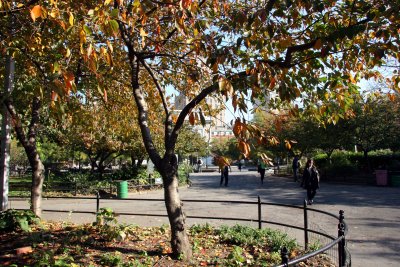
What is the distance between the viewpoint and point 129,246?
25.2 ft

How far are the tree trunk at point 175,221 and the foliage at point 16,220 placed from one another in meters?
3.53

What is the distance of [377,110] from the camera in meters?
27.7

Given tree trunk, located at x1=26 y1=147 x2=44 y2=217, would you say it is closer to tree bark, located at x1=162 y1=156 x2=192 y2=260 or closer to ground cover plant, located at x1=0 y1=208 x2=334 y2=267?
ground cover plant, located at x1=0 y1=208 x2=334 y2=267

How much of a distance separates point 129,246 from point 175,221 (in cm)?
123

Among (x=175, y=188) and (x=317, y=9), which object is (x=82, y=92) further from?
(x=317, y=9)

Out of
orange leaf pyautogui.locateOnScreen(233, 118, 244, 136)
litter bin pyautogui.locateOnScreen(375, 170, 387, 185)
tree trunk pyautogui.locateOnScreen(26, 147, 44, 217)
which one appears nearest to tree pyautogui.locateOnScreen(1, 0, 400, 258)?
orange leaf pyautogui.locateOnScreen(233, 118, 244, 136)

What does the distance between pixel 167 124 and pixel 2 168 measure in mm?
4531

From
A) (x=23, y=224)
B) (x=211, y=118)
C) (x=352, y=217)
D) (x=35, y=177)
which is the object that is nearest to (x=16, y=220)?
(x=23, y=224)

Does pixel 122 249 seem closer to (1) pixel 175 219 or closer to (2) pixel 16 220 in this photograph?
(1) pixel 175 219

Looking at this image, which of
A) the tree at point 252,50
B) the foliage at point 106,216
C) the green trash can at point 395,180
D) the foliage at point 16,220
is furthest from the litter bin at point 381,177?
the foliage at point 16,220

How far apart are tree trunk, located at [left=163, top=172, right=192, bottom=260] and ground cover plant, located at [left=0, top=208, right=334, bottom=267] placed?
190 mm

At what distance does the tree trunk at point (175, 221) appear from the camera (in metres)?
6.99

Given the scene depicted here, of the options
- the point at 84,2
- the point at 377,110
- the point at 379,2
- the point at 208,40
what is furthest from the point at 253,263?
the point at 377,110

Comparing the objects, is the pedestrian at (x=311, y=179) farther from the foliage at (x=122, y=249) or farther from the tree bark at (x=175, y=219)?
the tree bark at (x=175, y=219)
